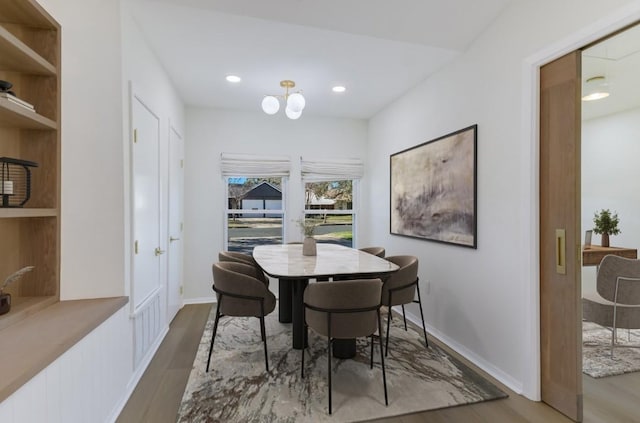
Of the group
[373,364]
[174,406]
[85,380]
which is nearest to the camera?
[85,380]

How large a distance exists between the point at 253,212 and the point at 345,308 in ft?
9.84

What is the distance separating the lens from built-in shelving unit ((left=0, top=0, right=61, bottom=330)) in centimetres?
191

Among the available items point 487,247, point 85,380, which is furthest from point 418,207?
point 85,380

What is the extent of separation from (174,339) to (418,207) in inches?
114

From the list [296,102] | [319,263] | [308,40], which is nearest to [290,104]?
[296,102]

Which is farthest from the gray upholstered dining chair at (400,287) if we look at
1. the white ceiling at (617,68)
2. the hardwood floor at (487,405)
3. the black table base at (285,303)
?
the white ceiling at (617,68)

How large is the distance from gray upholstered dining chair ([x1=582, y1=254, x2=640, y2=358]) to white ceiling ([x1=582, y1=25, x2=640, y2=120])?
5.40ft

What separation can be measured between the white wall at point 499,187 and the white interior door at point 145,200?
107 inches

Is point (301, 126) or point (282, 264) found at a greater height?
point (301, 126)

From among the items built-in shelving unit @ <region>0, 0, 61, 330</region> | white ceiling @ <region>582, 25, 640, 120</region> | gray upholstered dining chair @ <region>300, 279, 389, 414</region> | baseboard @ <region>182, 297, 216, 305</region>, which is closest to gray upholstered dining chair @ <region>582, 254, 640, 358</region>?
white ceiling @ <region>582, 25, 640, 120</region>

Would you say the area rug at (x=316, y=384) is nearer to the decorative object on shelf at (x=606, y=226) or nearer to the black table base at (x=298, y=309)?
the black table base at (x=298, y=309)

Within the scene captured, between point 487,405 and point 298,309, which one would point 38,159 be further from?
point 487,405

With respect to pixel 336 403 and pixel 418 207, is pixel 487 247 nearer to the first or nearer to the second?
pixel 418 207

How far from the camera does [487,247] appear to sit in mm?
2578
